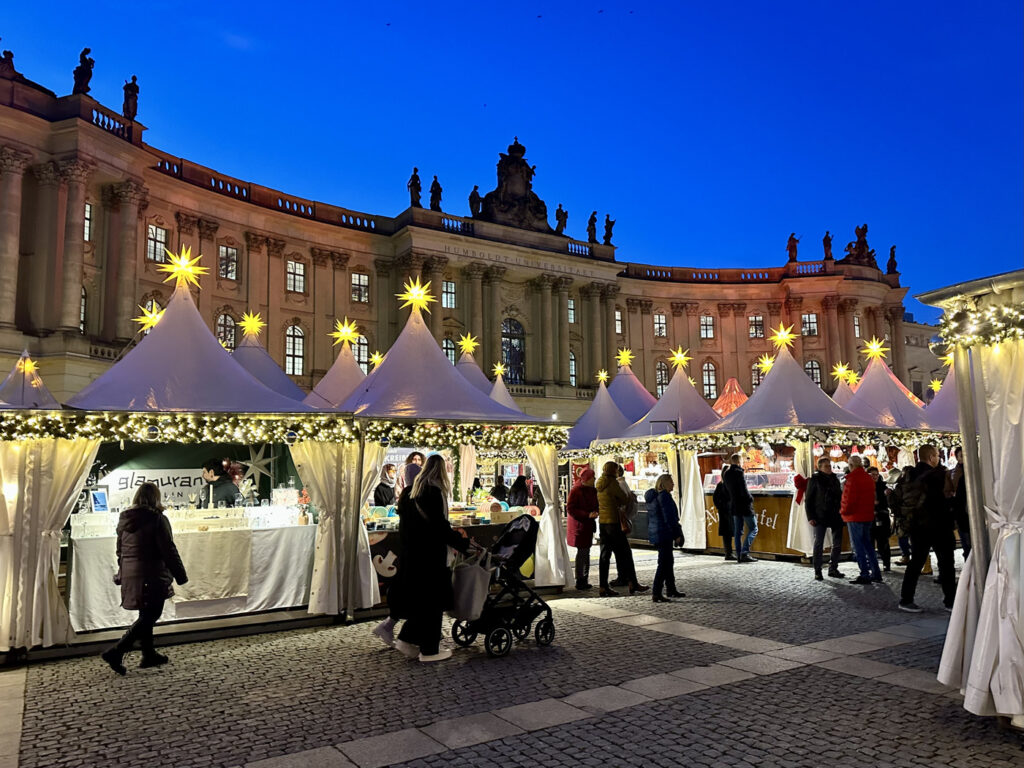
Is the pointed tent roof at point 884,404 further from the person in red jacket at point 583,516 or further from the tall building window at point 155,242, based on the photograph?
the tall building window at point 155,242

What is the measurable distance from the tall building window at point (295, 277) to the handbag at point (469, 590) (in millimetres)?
30470

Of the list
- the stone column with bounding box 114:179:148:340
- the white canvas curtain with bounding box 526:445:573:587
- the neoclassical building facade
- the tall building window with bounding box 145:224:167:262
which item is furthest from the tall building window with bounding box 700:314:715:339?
the white canvas curtain with bounding box 526:445:573:587

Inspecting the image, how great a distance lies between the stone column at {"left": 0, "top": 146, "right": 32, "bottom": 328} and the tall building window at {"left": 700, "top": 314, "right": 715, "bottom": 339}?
3751 centimetres

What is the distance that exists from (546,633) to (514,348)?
3387 cm

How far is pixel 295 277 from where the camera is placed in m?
36.4

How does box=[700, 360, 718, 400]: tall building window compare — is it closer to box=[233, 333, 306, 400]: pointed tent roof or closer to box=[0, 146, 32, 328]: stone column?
box=[233, 333, 306, 400]: pointed tent roof

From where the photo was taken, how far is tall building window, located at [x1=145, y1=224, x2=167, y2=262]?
101ft

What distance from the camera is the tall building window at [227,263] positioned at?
110 feet

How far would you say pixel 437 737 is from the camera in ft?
17.5

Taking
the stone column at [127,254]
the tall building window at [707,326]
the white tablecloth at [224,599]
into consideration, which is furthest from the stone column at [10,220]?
the tall building window at [707,326]

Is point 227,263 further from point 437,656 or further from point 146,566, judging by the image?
point 437,656

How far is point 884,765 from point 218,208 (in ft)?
111

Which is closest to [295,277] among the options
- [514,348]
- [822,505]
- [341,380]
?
[514,348]

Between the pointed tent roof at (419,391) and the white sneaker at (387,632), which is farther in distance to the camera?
the pointed tent roof at (419,391)
